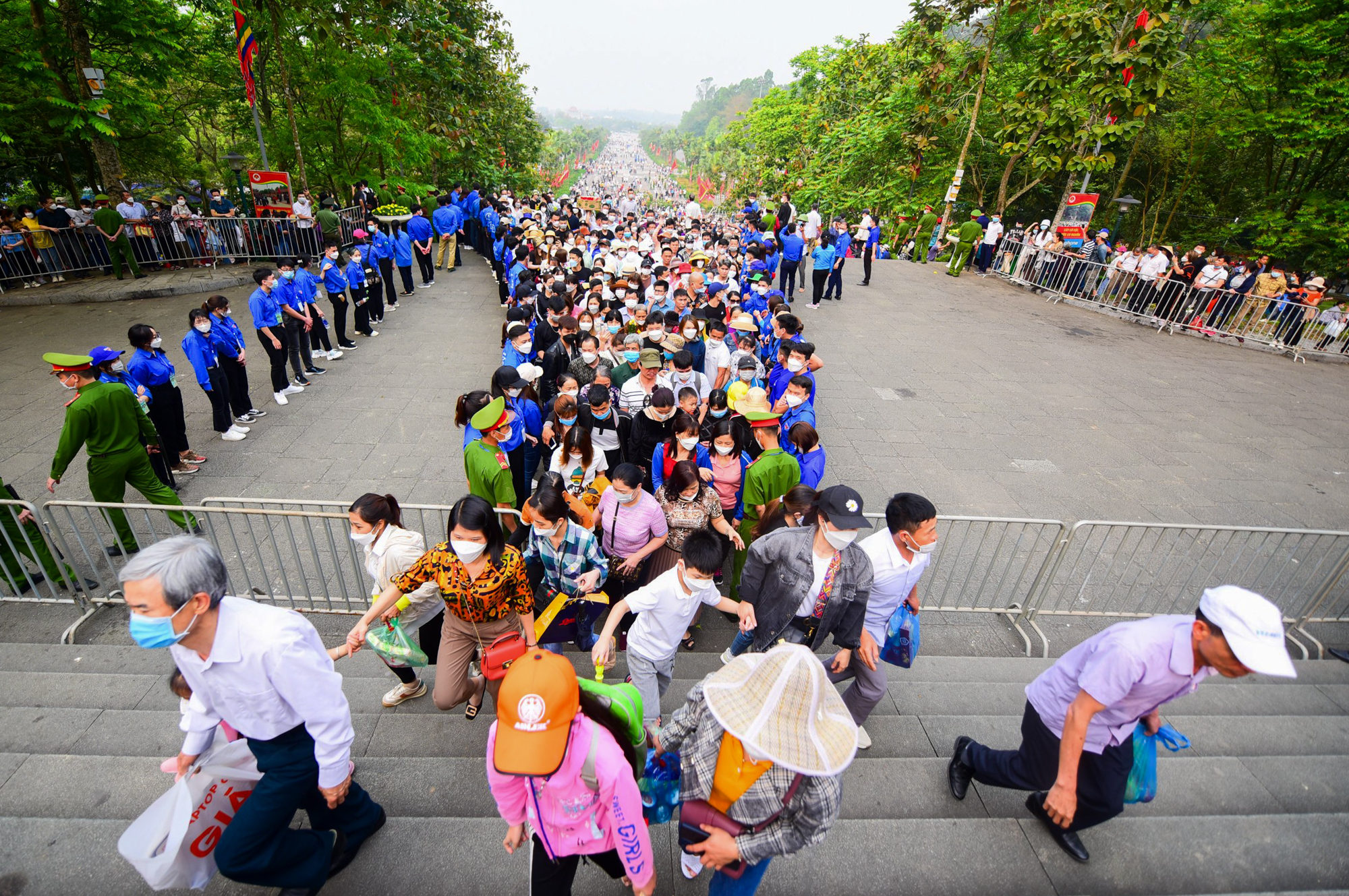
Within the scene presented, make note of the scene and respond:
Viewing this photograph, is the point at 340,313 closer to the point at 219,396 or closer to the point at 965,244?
the point at 219,396

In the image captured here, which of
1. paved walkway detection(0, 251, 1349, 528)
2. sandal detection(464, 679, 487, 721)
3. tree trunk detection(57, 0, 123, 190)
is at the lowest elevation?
paved walkway detection(0, 251, 1349, 528)

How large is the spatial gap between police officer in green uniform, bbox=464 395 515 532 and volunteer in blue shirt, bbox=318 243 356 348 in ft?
→ 23.1

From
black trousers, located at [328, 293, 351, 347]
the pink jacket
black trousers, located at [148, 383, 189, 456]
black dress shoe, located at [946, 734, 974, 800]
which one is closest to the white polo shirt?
black dress shoe, located at [946, 734, 974, 800]

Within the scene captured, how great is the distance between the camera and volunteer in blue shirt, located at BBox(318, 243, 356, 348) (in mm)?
9398

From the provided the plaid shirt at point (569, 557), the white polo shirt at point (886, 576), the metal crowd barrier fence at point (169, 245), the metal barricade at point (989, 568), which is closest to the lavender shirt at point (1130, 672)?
the white polo shirt at point (886, 576)

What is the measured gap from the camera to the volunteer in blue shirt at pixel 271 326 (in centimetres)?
773

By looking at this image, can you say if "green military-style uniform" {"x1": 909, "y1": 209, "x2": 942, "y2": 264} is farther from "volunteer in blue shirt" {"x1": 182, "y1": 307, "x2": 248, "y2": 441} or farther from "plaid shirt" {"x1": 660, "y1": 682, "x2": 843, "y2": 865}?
"plaid shirt" {"x1": 660, "y1": 682, "x2": 843, "y2": 865}

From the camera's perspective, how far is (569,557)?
3379mm

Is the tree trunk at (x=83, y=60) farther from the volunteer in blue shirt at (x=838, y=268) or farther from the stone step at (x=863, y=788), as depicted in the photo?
the volunteer in blue shirt at (x=838, y=268)

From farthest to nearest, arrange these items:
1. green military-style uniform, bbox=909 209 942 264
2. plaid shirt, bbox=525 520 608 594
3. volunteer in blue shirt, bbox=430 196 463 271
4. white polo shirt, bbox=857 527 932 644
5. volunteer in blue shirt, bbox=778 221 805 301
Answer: green military-style uniform, bbox=909 209 942 264, volunteer in blue shirt, bbox=430 196 463 271, volunteer in blue shirt, bbox=778 221 805 301, plaid shirt, bbox=525 520 608 594, white polo shirt, bbox=857 527 932 644

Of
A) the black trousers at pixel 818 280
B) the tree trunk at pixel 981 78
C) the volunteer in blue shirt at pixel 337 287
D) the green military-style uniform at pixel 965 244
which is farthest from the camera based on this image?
the green military-style uniform at pixel 965 244

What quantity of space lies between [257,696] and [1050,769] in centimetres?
Answer: 337

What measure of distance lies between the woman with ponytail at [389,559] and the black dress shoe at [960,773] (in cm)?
287

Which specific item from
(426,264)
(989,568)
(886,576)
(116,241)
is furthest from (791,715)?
(116,241)
